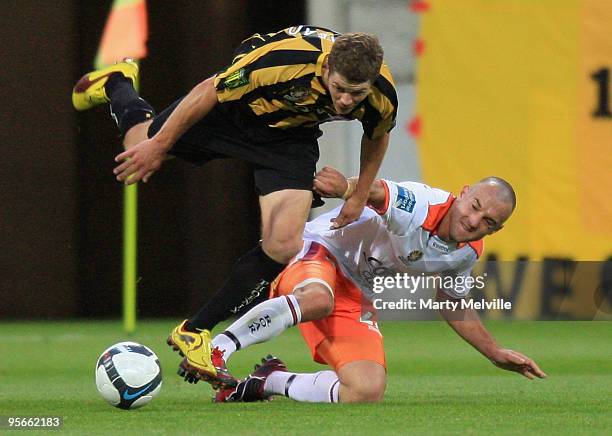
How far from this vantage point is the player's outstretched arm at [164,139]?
5605 mm

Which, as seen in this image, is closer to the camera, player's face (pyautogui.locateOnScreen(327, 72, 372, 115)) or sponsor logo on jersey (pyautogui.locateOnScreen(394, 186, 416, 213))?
player's face (pyautogui.locateOnScreen(327, 72, 372, 115))

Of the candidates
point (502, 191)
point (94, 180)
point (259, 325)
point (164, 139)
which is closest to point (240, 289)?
point (259, 325)

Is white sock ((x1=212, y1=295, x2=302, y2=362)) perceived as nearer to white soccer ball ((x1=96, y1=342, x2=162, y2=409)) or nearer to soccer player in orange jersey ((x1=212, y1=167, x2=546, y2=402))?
soccer player in orange jersey ((x1=212, y1=167, x2=546, y2=402))

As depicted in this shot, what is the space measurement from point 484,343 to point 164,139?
1.65 metres

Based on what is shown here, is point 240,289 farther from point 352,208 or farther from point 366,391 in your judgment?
point 366,391

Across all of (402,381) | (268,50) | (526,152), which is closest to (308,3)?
(526,152)

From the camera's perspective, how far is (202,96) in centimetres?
573

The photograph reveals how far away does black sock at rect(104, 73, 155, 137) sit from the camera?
20.8 ft

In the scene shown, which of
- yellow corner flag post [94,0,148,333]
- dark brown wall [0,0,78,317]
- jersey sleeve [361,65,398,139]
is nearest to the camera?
jersey sleeve [361,65,398,139]

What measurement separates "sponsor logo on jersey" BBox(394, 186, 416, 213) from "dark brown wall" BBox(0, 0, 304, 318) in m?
4.50

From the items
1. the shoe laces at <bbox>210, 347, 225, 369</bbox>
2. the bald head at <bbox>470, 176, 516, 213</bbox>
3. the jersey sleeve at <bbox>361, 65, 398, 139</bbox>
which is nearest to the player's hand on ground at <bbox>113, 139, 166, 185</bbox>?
the shoe laces at <bbox>210, 347, 225, 369</bbox>

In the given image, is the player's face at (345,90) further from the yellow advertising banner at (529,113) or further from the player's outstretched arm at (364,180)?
the yellow advertising banner at (529,113)

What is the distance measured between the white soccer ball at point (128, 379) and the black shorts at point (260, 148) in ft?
3.23

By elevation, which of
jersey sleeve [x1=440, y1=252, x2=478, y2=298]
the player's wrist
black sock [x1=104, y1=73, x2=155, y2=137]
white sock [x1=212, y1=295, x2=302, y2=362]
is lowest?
white sock [x1=212, y1=295, x2=302, y2=362]
